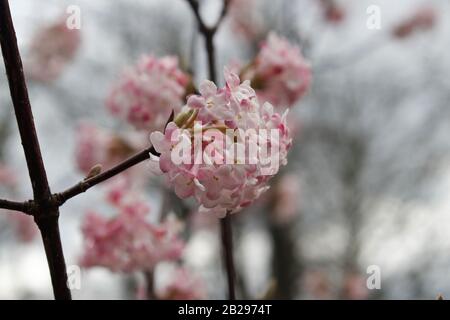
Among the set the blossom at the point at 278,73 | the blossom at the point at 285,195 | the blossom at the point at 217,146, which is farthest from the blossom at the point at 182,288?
the blossom at the point at 285,195

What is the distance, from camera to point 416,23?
6184 mm

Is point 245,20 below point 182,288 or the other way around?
the other way around

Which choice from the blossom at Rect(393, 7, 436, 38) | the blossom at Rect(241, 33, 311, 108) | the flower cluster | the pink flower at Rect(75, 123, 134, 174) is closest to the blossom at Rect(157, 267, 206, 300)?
the blossom at Rect(241, 33, 311, 108)

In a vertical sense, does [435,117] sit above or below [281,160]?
above

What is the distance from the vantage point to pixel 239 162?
0.95m

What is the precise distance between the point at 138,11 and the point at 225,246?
9.34 meters

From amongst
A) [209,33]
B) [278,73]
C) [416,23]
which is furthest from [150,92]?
[416,23]

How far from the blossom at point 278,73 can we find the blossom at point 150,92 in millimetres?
221

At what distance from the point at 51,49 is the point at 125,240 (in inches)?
114

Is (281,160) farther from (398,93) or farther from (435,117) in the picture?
(398,93)

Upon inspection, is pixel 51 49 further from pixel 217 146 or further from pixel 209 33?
pixel 217 146

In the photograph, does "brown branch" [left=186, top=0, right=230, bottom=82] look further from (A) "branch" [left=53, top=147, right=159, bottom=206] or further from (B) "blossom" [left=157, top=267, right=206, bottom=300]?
(A) "branch" [left=53, top=147, right=159, bottom=206]

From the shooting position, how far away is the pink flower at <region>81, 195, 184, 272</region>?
177 centimetres

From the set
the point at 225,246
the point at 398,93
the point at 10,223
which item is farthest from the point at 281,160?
the point at 398,93
